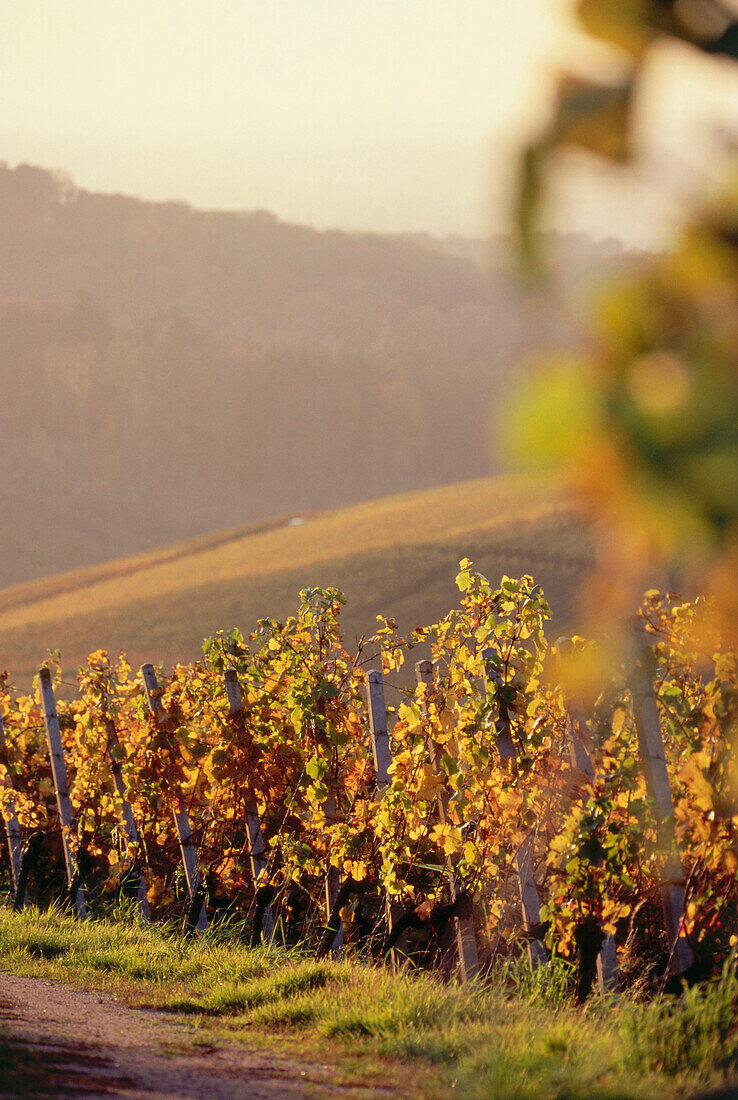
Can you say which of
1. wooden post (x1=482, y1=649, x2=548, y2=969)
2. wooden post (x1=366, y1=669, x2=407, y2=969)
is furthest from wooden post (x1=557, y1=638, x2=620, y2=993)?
wooden post (x1=366, y1=669, x2=407, y2=969)

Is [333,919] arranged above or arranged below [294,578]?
below

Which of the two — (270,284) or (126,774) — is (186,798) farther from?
(270,284)

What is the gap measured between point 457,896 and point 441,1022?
3.79 feet

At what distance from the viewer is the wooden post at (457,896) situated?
5023 mm

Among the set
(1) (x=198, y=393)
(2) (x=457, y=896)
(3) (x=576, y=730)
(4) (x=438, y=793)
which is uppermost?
(1) (x=198, y=393)

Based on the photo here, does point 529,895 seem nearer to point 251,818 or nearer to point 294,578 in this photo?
point 251,818

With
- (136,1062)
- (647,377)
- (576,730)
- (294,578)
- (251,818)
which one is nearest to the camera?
(647,377)

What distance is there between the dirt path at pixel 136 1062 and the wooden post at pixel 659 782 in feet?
4.53

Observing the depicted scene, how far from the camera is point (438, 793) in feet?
17.7

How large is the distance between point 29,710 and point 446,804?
5520 mm

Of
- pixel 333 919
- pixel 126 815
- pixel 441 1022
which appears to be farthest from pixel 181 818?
pixel 441 1022

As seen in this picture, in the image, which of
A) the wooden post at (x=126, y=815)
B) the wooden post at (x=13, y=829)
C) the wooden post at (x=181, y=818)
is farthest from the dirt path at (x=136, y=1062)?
the wooden post at (x=13, y=829)

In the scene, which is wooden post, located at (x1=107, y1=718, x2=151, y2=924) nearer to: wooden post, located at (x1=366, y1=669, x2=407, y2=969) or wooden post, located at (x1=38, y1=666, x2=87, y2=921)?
wooden post, located at (x1=38, y1=666, x2=87, y2=921)

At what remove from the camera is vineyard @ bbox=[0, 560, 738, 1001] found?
167 inches
